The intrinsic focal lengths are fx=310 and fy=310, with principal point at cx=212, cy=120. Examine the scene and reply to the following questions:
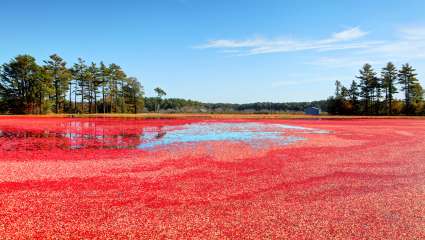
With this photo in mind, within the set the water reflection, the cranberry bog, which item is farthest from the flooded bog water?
the cranberry bog

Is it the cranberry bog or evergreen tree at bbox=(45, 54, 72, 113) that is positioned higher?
evergreen tree at bbox=(45, 54, 72, 113)

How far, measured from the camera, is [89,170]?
1084cm

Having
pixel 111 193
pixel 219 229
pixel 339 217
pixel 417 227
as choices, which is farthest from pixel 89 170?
pixel 417 227

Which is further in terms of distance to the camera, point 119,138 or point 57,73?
point 57,73

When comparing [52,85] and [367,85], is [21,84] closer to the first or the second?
[52,85]

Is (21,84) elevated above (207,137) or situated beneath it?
elevated above

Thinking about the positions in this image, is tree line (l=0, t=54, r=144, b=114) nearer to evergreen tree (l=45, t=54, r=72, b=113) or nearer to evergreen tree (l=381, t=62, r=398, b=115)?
evergreen tree (l=45, t=54, r=72, b=113)

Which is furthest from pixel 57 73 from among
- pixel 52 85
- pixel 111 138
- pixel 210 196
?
pixel 210 196

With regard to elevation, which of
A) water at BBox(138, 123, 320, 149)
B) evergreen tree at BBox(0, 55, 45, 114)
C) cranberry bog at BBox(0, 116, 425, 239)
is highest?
evergreen tree at BBox(0, 55, 45, 114)

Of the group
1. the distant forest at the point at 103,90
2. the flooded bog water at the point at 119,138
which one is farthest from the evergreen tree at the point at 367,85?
the flooded bog water at the point at 119,138

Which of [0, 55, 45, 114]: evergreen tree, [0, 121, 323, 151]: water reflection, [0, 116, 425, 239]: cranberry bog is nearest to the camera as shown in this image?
[0, 116, 425, 239]: cranberry bog

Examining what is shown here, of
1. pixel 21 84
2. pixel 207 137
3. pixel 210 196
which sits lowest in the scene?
pixel 210 196

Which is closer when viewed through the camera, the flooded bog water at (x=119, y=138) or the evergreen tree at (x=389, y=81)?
the flooded bog water at (x=119, y=138)

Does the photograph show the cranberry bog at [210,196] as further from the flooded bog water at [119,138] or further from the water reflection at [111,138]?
the water reflection at [111,138]
